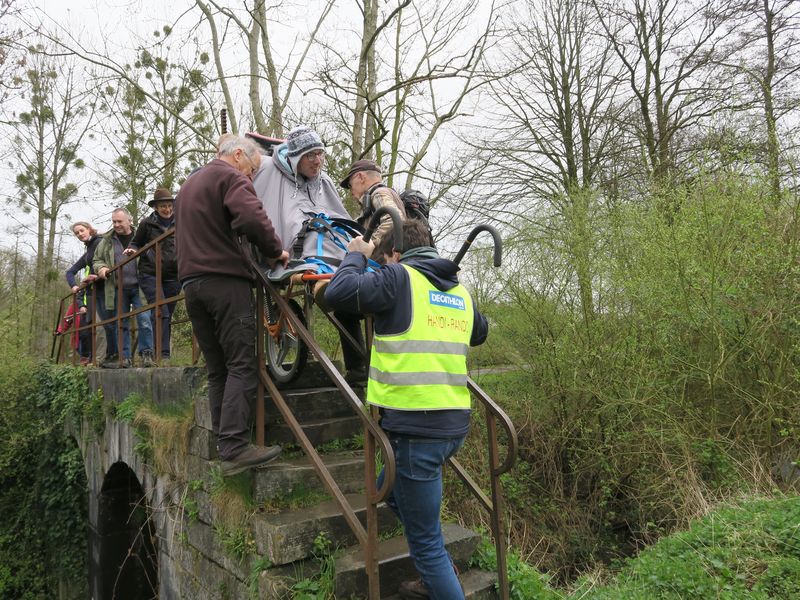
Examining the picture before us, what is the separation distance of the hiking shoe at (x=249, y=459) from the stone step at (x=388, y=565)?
702 mm

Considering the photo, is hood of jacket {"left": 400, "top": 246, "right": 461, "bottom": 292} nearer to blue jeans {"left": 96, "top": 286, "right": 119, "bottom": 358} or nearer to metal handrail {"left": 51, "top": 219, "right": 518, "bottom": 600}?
metal handrail {"left": 51, "top": 219, "right": 518, "bottom": 600}

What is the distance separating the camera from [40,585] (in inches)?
372

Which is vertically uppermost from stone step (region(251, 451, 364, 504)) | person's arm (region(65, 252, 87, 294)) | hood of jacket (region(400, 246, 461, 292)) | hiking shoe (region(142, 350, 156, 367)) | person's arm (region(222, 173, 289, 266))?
person's arm (region(65, 252, 87, 294))

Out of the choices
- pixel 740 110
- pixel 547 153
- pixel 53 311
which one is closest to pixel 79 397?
pixel 740 110

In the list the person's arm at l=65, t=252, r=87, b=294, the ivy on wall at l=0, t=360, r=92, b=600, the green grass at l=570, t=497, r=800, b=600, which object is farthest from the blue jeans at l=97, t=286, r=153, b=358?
the green grass at l=570, t=497, r=800, b=600

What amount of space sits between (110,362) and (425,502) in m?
5.87

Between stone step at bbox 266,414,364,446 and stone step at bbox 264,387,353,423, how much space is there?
52 mm

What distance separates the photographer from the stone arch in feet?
23.6

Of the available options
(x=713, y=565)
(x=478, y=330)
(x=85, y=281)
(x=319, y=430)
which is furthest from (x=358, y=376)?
(x=85, y=281)

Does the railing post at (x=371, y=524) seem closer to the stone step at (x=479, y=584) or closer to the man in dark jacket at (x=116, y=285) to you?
the stone step at (x=479, y=584)

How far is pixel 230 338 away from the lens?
3.43 m

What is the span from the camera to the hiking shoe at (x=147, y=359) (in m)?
5.98

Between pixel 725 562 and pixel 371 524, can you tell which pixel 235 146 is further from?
pixel 725 562

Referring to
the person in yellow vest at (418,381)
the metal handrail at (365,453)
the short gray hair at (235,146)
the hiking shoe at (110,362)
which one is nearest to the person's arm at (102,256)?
the hiking shoe at (110,362)
